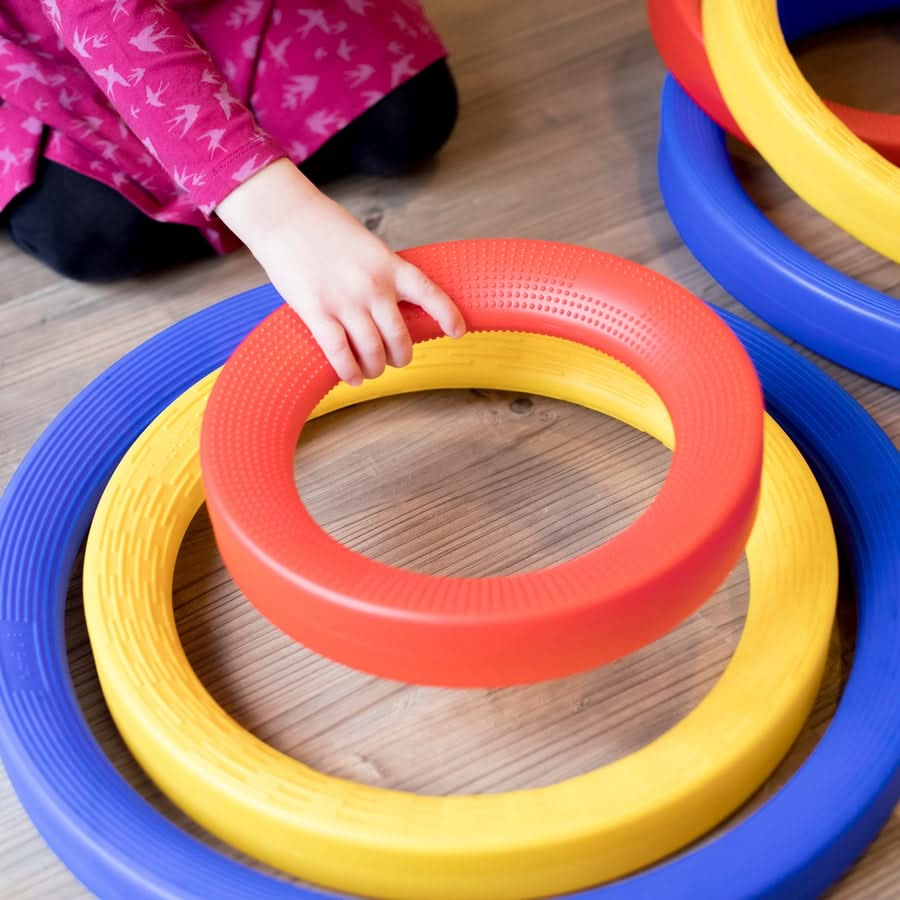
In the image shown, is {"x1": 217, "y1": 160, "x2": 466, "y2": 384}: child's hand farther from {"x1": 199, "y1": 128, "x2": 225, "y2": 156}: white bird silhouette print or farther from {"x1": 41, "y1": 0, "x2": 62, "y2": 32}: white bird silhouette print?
{"x1": 41, "y1": 0, "x2": 62, "y2": 32}: white bird silhouette print

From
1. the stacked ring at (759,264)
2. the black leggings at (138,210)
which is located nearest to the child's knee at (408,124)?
the black leggings at (138,210)

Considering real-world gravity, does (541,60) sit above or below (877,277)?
above

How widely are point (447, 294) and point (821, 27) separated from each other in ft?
3.27

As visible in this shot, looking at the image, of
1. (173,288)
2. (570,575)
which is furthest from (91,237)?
(570,575)

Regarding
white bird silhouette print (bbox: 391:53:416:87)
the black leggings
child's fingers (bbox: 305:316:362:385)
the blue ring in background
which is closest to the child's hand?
child's fingers (bbox: 305:316:362:385)

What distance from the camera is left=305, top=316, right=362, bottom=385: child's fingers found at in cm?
103

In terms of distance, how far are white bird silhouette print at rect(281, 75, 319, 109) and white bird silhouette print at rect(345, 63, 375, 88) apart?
1.6 inches

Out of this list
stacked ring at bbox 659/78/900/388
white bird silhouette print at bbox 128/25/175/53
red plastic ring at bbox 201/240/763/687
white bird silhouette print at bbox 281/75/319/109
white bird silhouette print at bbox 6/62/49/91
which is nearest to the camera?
red plastic ring at bbox 201/240/763/687

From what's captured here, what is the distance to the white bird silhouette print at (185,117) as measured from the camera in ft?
3.67

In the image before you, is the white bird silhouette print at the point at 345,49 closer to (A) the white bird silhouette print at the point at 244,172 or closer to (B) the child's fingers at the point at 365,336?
(A) the white bird silhouette print at the point at 244,172

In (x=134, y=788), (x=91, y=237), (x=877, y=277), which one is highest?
(x=91, y=237)

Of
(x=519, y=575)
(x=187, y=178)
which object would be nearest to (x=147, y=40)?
(x=187, y=178)

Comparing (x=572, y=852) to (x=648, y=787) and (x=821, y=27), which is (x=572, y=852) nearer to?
(x=648, y=787)

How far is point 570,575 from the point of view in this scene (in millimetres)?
888
